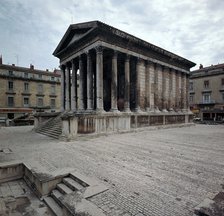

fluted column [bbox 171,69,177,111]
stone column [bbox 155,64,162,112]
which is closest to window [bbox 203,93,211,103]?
fluted column [bbox 171,69,177,111]

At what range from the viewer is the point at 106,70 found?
61.7 feet

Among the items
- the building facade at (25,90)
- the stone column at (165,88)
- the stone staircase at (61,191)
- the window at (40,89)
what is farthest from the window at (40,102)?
the stone staircase at (61,191)

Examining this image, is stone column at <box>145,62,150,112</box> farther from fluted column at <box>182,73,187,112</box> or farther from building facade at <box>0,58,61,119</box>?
building facade at <box>0,58,61,119</box>

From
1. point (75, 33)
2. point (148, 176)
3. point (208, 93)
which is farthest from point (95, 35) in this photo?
point (208, 93)

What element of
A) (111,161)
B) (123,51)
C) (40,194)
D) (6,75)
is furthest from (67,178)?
(6,75)

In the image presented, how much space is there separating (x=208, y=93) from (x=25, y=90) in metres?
40.7

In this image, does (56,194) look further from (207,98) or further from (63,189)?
(207,98)

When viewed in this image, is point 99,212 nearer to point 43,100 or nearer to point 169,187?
point 169,187

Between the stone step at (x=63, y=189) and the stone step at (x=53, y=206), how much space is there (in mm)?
278

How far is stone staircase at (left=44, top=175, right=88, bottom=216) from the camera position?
11.8 ft

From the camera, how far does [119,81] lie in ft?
60.0

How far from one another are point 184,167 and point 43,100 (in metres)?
36.8

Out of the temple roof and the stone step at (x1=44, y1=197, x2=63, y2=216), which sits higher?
the temple roof

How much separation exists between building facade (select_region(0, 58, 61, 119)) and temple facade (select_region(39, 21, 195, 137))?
18289 millimetres
